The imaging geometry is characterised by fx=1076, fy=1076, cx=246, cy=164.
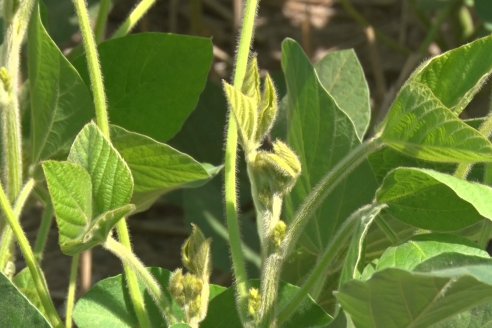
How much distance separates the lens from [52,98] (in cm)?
78

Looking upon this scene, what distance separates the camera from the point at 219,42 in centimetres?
156

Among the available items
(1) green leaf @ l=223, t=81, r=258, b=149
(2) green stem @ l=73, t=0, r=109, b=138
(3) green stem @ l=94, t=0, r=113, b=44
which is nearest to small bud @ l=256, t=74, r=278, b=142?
(1) green leaf @ l=223, t=81, r=258, b=149

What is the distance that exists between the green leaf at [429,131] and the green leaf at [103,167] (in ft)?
0.53

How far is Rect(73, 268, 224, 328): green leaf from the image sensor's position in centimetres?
72

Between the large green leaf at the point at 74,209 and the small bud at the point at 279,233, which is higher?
the large green leaf at the point at 74,209

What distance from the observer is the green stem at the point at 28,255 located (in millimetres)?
678

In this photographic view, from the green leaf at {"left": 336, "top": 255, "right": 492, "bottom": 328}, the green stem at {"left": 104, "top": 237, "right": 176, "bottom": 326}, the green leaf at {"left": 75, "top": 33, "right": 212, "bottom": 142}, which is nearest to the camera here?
the green leaf at {"left": 336, "top": 255, "right": 492, "bottom": 328}

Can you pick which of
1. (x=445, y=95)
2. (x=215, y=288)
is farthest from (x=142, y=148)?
(x=445, y=95)

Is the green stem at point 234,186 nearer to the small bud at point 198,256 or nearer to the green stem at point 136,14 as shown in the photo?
the small bud at point 198,256

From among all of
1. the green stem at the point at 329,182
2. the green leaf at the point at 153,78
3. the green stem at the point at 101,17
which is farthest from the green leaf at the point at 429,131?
the green stem at the point at 101,17

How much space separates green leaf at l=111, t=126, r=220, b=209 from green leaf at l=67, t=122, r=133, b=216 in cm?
7

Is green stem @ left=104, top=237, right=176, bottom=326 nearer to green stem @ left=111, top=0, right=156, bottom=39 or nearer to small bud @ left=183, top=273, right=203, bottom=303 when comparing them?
small bud @ left=183, top=273, right=203, bottom=303

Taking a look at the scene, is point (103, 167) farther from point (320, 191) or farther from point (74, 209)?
point (320, 191)

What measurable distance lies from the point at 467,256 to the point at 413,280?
3cm
